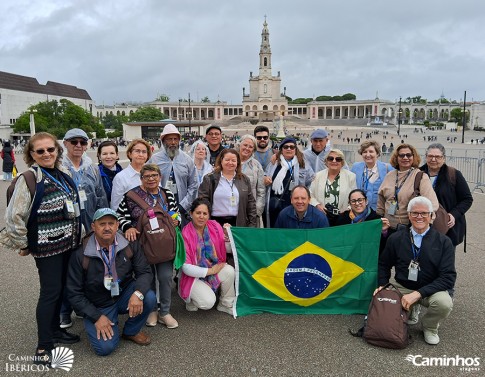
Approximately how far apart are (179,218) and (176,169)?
1.04 m

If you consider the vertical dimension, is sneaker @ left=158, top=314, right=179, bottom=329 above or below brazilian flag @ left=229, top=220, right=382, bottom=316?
below

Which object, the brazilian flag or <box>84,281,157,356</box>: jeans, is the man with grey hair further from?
<box>84,281,157,356</box>: jeans

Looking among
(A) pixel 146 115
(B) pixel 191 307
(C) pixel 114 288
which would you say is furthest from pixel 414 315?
(A) pixel 146 115

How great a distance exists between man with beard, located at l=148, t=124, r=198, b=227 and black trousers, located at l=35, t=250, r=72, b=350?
1.84 meters

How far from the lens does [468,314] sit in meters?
4.39

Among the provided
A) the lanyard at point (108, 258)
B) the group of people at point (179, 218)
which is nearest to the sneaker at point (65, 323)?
the group of people at point (179, 218)

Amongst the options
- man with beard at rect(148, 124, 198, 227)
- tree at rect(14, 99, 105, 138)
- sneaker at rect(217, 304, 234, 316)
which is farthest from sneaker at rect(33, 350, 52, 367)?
tree at rect(14, 99, 105, 138)

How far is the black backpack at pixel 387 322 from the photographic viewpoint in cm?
366

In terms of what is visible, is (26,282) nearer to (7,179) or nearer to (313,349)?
(313,349)

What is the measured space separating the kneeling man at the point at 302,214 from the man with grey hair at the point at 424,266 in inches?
32.7

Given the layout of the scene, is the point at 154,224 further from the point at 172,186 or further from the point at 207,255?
the point at 172,186

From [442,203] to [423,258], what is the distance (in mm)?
1007

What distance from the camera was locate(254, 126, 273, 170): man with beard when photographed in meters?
5.88

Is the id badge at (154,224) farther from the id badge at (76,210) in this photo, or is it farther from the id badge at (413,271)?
the id badge at (413,271)
